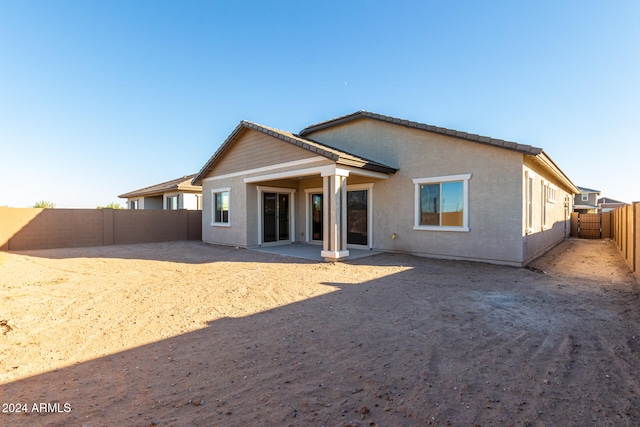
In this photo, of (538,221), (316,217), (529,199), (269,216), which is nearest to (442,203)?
(529,199)

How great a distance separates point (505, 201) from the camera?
29.1 ft

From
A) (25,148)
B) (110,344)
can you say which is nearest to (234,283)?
(110,344)

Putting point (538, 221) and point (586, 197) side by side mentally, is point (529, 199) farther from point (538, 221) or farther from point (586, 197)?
point (586, 197)

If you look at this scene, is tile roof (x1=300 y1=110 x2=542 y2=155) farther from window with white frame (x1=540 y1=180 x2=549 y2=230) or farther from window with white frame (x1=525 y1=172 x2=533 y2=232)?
window with white frame (x1=540 y1=180 x2=549 y2=230)

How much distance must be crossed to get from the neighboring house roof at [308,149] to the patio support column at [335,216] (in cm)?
46

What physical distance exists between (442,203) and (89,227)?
16444 mm

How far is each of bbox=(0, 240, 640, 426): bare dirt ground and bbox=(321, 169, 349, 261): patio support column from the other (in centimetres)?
283

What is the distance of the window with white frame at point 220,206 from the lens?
14.8 meters

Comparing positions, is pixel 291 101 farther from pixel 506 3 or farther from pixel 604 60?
pixel 604 60

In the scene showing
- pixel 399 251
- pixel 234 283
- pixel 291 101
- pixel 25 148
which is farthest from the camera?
pixel 25 148

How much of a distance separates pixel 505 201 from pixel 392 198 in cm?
360

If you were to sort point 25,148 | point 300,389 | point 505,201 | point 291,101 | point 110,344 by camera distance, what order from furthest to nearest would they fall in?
1. point 25,148
2. point 291,101
3. point 505,201
4. point 110,344
5. point 300,389

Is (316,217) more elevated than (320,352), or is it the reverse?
(316,217)

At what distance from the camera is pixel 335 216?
9.72 metres
